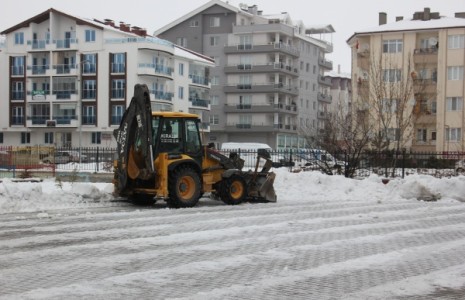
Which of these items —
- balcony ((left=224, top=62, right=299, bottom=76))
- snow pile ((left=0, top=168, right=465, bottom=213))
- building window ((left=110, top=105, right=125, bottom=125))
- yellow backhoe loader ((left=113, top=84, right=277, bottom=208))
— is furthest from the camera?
balcony ((left=224, top=62, right=299, bottom=76))

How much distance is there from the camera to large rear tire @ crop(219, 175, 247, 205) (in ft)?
57.8

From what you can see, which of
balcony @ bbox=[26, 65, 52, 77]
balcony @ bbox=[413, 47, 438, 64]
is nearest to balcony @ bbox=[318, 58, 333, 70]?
balcony @ bbox=[413, 47, 438, 64]

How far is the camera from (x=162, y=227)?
12.5 meters

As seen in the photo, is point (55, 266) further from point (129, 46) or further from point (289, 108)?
point (289, 108)

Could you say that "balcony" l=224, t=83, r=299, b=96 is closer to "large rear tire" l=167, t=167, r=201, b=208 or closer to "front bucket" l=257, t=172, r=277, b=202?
"front bucket" l=257, t=172, r=277, b=202

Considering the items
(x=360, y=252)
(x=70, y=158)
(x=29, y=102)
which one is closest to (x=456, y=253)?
(x=360, y=252)

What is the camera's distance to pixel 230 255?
9406 mm

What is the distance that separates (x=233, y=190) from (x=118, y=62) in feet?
183

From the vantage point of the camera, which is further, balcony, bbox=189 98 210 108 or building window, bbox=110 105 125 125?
balcony, bbox=189 98 210 108

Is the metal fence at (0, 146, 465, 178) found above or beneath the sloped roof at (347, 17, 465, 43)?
beneath

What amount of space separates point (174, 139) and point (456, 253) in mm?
8855

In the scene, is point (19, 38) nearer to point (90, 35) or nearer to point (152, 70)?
point (90, 35)

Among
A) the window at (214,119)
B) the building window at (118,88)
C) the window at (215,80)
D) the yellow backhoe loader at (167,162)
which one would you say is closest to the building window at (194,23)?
the window at (215,80)

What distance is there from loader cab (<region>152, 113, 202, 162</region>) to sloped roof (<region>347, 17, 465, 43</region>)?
157ft
